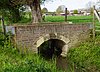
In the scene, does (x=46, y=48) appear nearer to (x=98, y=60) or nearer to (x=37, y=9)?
(x=37, y=9)

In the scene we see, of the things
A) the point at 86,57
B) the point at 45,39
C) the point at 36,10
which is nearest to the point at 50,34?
the point at 45,39

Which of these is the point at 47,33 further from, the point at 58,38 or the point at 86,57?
the point at 86,57

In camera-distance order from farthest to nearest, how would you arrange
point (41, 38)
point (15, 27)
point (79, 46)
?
point (79, 46), point (41, 38), point (15, 27)

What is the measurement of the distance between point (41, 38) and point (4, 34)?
2021 mm

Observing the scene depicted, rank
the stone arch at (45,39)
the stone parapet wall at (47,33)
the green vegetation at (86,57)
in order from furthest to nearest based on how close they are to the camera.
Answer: the stone arch at (45,39), the stone parapet wall at (47,33), the green vegetation at (86,57)

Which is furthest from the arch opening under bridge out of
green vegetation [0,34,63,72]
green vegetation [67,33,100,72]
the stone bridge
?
green vegetation [0,34,63,72]

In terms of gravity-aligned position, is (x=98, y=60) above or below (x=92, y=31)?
below

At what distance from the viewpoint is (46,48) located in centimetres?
1688

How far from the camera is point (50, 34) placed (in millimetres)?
13680

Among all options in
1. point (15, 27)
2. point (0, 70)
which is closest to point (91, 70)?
point (15, 27)

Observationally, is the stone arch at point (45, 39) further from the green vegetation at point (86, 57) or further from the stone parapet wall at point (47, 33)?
the green vegetation at point (86, 57)

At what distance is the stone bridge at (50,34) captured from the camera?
12.9 meters

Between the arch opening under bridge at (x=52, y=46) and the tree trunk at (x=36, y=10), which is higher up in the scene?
the tree trunk at (x=36, y=10)

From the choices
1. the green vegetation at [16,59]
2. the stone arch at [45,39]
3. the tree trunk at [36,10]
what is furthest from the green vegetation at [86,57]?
the tree trunk at [36,10]
